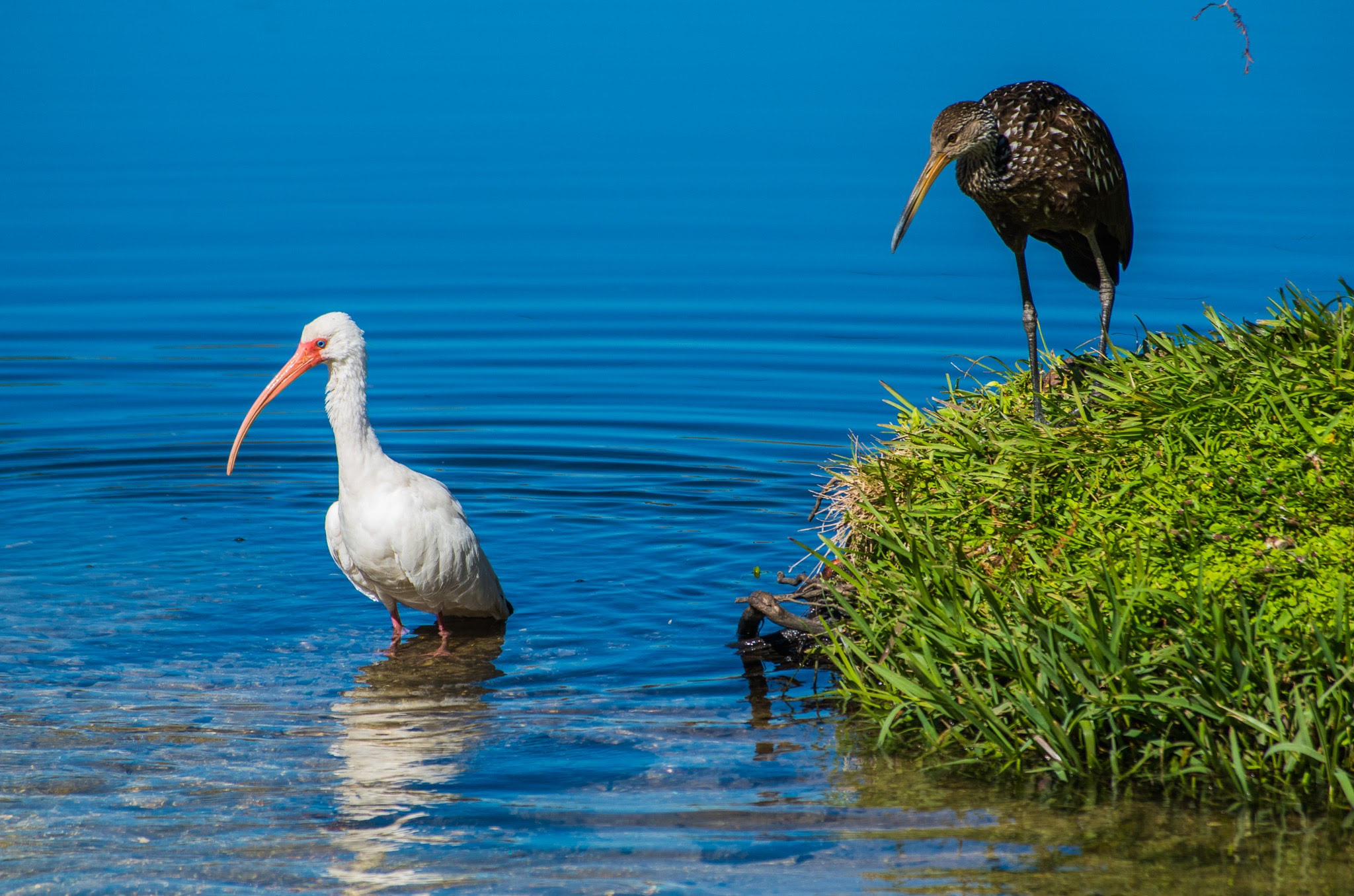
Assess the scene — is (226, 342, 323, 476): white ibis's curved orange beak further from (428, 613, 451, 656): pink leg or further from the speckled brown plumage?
the speckled brown plumage

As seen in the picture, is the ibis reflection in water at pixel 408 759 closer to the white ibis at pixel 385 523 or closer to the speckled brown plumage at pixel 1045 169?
the white ibis at pixel 385 523

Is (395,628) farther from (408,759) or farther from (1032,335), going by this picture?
(1032,335)

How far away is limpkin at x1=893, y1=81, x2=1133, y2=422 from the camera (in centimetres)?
673

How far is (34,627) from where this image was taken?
23.0 ft

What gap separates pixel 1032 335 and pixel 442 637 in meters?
3.11

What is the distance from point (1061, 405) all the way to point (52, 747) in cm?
434

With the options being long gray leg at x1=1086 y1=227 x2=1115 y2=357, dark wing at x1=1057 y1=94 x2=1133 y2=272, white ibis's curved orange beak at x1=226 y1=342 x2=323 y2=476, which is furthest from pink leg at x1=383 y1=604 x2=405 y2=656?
dark wing at x1=1057 y1=94 x2=1133 y2=272

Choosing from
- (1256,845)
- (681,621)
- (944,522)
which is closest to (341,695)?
(681,621)

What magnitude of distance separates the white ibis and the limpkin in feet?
8.03

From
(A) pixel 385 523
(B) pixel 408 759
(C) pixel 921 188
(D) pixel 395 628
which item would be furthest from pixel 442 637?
(C) pixel 921 188

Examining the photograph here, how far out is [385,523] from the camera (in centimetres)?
686

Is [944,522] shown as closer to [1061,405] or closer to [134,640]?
[1061,405]

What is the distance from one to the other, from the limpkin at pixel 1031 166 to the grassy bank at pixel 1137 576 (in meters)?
0.69

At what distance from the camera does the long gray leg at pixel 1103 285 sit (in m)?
7.08
